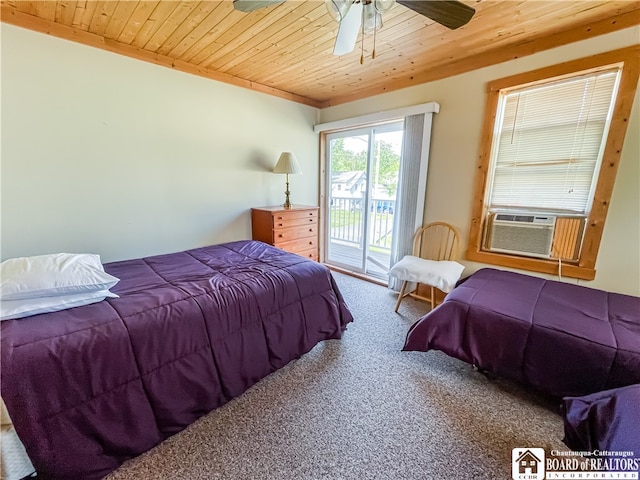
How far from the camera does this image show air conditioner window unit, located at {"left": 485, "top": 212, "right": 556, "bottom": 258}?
227cm

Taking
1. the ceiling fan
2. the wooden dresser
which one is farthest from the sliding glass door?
the ceiling fan

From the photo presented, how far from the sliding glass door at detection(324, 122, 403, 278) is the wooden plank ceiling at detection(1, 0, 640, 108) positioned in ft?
2.57

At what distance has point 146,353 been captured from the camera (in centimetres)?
127

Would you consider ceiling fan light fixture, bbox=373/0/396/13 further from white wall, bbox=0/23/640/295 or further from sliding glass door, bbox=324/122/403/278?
sliding glass door, bbox=324/122/403/278

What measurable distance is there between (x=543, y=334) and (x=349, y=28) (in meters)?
2.05

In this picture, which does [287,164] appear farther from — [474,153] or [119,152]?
[474,153]

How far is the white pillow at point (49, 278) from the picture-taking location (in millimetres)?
1221

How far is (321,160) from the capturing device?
393 centimetres

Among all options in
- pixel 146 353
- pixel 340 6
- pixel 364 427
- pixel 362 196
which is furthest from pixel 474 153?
pixel 146 353

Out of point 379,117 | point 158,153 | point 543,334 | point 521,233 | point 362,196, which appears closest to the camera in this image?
point 543,334

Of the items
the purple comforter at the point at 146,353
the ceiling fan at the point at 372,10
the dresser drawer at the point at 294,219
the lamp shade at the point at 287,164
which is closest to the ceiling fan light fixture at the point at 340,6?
the ceiling fan at the point at 372,10

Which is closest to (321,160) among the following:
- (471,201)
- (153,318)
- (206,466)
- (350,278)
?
(350,278)

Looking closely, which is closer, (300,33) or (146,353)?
(146,353)

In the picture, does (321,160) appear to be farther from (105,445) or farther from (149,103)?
(105,445)
